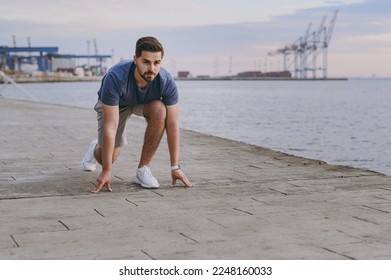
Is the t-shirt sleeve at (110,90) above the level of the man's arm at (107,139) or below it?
above

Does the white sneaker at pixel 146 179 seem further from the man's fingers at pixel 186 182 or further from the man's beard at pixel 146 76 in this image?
the man's beard at pixel 146 76

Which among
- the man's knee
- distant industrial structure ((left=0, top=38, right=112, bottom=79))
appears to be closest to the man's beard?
the man's knee

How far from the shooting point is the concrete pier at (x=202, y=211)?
284 centimetres

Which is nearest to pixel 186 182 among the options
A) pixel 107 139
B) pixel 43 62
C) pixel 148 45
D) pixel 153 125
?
pixel 153 125

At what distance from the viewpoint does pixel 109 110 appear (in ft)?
13.8

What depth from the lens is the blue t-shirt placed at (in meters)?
4.11

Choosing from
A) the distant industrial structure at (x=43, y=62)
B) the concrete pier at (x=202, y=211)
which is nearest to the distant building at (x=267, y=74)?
the distant industrial structure at (x=43, y=62)

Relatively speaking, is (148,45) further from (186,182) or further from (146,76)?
(186,182)

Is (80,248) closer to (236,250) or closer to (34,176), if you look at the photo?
(236,250)

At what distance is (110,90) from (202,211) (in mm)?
1020

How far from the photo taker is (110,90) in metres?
4.13

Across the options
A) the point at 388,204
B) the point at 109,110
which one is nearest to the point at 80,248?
the point at 109,110

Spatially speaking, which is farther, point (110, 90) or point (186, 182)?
point (186, 182)

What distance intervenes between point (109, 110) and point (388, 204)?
69.0 inches
